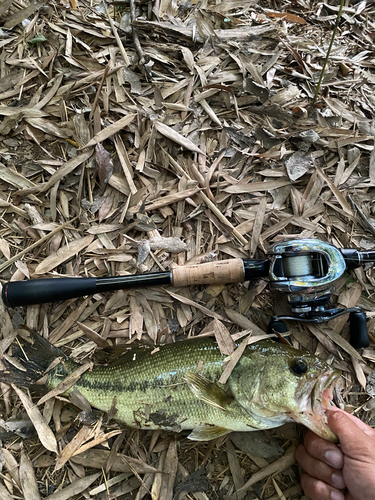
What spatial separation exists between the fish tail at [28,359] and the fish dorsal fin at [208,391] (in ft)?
3.34

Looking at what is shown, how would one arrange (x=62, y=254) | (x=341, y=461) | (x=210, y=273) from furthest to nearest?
(x=62, y=254), (x=210, y=273), (x=341, y=461)

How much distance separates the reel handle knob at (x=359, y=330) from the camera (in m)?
2.79

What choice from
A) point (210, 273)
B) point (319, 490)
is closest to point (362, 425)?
point (319, 490)

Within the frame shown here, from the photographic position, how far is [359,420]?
8.63 ft

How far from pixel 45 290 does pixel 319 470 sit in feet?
8.00

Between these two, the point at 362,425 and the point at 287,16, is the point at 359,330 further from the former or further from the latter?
the point at 287,16

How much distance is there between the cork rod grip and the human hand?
1.20m

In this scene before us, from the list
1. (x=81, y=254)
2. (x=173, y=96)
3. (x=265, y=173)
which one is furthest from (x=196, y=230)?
(x=173, y=96)

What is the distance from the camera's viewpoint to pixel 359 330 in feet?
9.16

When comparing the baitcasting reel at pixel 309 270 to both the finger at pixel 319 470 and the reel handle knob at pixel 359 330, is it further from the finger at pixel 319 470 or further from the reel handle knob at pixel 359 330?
the finger at pixel 319 470

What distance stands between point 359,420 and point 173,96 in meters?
3.01

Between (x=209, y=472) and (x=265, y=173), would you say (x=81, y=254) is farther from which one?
(x=209, y=472)

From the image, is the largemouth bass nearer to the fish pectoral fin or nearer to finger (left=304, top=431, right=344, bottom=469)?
the fish pectoral fin

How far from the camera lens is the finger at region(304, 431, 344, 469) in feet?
8.25
